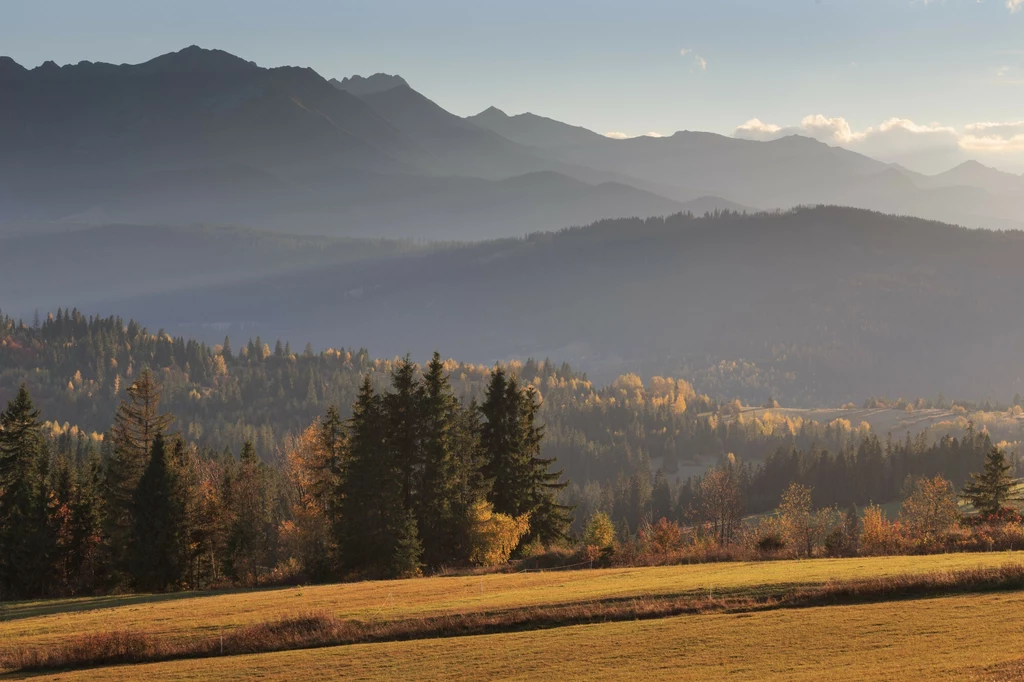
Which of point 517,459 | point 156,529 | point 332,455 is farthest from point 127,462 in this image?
point 517,459

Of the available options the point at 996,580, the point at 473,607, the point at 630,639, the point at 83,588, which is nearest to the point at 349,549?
the point at 83,588

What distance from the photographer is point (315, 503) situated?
8119cm

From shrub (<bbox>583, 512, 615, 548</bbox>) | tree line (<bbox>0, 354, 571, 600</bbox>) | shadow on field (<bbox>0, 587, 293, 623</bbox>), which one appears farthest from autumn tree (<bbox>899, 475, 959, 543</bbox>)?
shadow on field (<bbox>0, 587, 293, 623</bbox>)

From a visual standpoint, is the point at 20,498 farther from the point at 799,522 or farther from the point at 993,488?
the point at 799,522

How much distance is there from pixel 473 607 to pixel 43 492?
1716 inches

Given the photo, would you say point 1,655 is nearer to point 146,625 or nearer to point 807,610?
point 146,625

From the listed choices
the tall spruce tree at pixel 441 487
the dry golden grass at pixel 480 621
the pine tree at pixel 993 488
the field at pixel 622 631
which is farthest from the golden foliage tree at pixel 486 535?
the pine tree at pixel 993 488

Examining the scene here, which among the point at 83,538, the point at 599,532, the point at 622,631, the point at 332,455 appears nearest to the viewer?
the point at 622,631

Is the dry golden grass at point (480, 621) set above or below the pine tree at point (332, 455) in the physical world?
below

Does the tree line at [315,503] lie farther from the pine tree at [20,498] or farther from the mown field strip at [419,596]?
the mown field strip at [419,596]

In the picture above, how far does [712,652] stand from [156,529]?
47.2 m

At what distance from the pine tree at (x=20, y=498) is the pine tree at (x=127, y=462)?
16.0 ft

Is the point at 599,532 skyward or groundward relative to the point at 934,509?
skyward

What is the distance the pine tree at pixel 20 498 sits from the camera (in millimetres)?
72438
